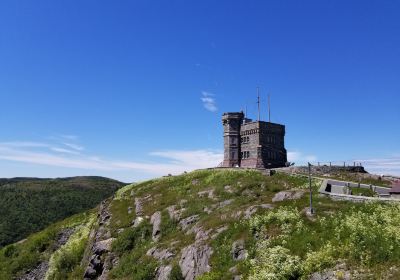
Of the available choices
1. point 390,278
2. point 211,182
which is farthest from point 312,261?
point 211,182

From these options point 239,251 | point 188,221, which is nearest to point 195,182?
point 188,221

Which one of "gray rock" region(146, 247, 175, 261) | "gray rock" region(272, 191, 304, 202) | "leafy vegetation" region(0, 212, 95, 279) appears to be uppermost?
"gray rock" region(272, 191, 304, 202)

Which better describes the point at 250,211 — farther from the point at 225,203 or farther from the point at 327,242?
the point at 327,242

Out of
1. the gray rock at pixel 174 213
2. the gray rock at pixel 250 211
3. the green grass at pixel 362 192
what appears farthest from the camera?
the gray rock at pixel 174 213

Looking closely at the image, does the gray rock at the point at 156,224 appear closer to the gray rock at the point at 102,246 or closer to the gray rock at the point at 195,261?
the gray rock at the point at 102,246

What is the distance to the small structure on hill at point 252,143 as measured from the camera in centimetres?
8369

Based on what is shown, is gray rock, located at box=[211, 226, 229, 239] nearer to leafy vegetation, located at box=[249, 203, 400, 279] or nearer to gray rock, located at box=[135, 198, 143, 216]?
leafy vegetation, located at box=[249, 203, 400, 279]

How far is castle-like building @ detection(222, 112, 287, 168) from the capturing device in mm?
83688

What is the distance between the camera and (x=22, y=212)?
17300 centimetres

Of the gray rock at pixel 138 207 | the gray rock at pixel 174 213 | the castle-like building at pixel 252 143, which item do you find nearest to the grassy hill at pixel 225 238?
the gray rock at pixel 174 213

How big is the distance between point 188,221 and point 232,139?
40961 millimetres

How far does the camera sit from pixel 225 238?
124ft

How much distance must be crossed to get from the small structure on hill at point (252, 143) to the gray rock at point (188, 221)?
1326 inches

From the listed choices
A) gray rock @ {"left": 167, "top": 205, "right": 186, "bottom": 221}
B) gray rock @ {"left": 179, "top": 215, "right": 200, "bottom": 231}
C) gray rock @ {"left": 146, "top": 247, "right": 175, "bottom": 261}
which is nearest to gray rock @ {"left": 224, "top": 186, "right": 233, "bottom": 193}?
gray rock @ {"left": 167, "top": 205, "right": 186, "bottom": 221}
